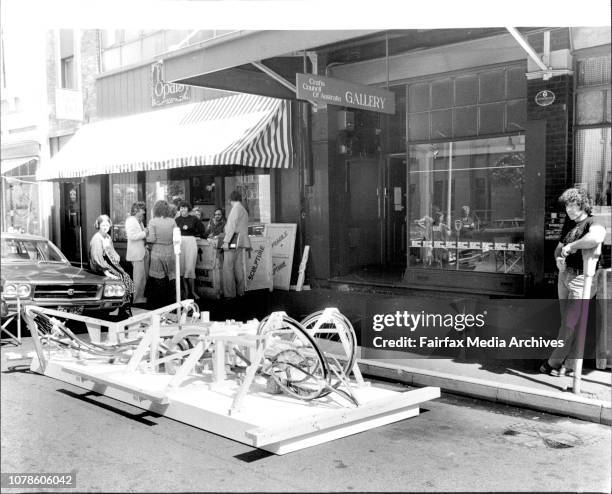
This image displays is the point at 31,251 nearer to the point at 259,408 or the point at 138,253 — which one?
the point at 259,408

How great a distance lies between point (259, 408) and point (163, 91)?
1031cm

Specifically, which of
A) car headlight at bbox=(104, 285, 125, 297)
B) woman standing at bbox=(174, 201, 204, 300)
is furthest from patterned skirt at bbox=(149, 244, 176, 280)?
woman standing at bbox=(174, 201, 204, 300)

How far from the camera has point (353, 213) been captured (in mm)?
12180

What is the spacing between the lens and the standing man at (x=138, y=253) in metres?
6.07

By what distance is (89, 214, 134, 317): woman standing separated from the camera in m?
5.20

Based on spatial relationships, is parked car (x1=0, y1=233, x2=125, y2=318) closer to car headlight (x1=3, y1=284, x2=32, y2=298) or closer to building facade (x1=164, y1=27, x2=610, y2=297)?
car headlight (x1=3, y1=284, x2=32, y2=298)

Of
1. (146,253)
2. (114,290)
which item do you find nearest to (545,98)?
(146,253)

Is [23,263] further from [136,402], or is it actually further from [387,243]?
[387,243]

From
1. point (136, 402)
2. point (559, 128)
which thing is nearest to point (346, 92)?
point (559, 128)

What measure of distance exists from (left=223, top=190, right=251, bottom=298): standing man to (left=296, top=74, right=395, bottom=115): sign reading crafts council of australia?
199cm

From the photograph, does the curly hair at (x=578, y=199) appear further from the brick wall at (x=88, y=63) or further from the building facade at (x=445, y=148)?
the brick wall at (x=88, y=63)

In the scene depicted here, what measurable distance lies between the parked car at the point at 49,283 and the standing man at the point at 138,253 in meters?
0.19

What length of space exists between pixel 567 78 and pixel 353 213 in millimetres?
4697

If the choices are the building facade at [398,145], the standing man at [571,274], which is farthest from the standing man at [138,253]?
Result: the standing man at [571,274]
